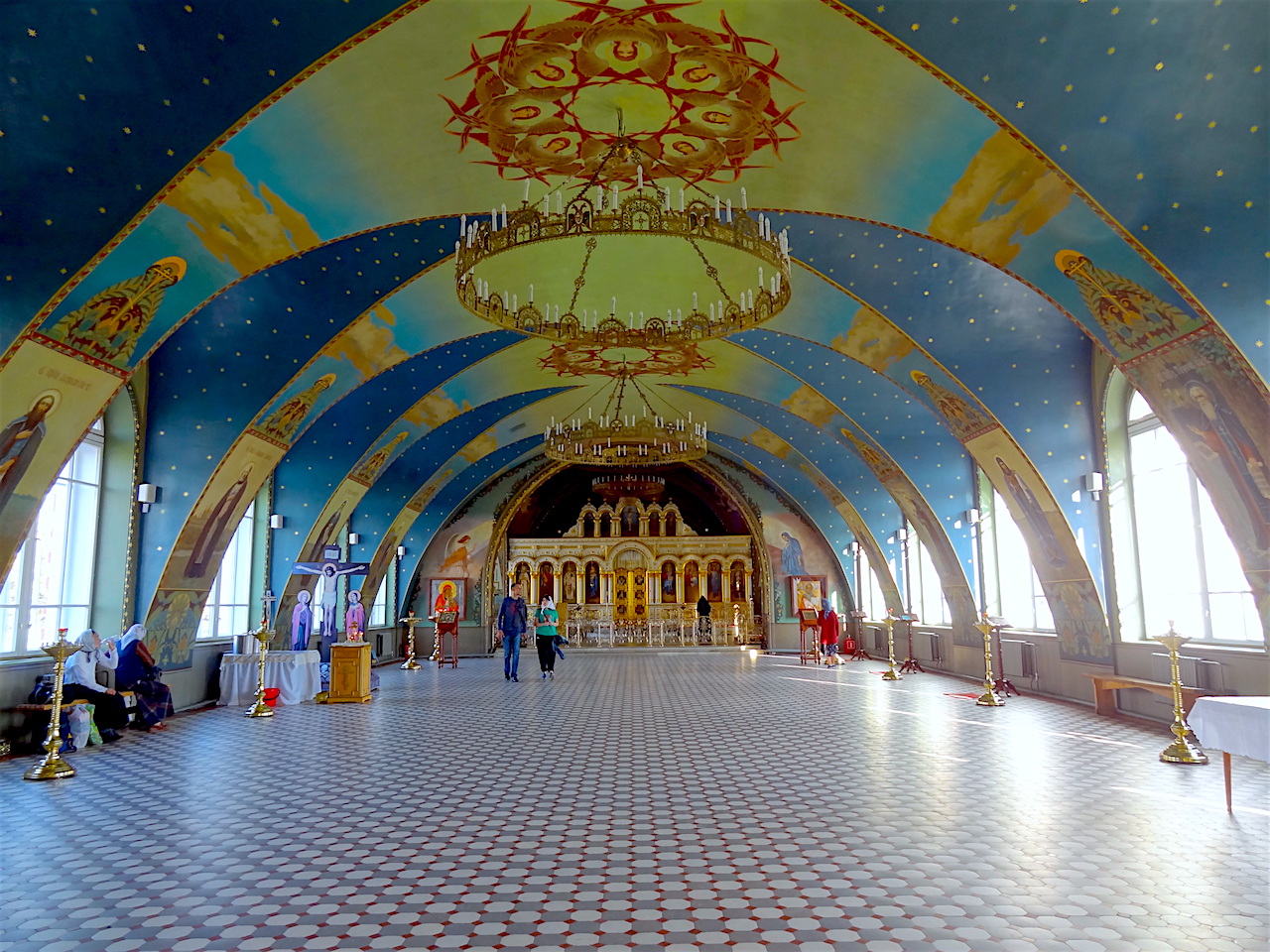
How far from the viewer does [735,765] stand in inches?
325

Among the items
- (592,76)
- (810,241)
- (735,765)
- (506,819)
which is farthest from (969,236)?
(506,819)

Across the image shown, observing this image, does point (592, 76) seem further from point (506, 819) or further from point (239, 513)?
point (239, 513)

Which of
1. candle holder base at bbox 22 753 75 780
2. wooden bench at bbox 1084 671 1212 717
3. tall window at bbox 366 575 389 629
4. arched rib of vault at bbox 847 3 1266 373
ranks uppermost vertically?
arched rib of vault at bbox 847 3 1266 373

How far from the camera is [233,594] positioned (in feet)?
54.3

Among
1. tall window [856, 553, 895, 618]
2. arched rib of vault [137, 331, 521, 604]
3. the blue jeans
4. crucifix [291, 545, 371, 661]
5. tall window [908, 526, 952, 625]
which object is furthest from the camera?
tall window [856, 553, 895, 618]

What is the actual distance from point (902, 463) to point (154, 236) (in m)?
14.0

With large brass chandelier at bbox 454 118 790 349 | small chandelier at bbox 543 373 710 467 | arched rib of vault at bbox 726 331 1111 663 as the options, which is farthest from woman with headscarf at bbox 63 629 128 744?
arched rib of vault at bbox 726 331 1111 663

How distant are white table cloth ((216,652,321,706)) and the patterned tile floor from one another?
346 cm

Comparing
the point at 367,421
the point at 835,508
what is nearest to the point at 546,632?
the point at 367,421

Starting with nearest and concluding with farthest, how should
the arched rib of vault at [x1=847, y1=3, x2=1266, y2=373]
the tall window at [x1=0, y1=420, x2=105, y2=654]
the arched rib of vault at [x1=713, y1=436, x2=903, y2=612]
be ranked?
the arched rib of vault at [x1=847, y1=3, x2=1266, y2=373], the tall window at [x1=0, y1=420, x2=105, y2=654], the arched rib of vault at [x1=713, y1=436, x2=903, y2=612]

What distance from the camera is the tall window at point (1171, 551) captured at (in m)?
10.5

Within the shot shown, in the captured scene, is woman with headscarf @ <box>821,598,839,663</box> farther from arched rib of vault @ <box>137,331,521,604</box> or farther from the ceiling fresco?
arched rib of vault @ <box>137,331,521,604</box>

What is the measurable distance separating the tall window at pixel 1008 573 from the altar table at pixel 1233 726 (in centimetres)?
913

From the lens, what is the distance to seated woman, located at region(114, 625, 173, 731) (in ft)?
37.0
